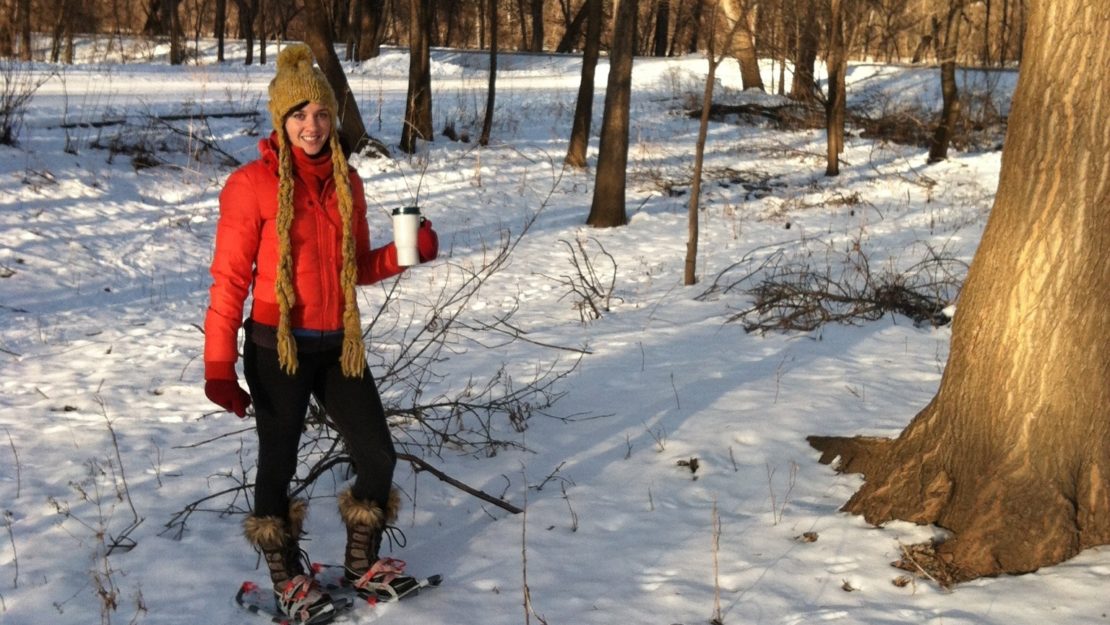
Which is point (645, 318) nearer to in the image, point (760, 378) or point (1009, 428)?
point (760, 378)

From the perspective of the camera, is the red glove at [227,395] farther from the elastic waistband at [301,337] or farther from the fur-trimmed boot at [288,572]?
the fur-trimmed boot at [288,572]

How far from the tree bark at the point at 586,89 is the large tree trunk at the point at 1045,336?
12.4 m

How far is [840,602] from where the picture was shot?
11.4 feet

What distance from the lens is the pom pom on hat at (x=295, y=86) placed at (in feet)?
10.4

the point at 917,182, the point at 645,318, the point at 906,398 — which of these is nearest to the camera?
the point at 906,398

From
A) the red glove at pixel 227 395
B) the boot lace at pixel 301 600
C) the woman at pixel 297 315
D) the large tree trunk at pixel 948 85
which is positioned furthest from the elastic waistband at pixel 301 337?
the large tree trunk at pixel 948 85

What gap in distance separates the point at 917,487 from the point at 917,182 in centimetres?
1456

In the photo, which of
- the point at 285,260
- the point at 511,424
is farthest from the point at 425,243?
the point at 511,424

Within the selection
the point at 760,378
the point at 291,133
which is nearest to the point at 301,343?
the point at 291,133

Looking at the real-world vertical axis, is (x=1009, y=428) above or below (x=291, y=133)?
below

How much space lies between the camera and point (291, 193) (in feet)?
10.4

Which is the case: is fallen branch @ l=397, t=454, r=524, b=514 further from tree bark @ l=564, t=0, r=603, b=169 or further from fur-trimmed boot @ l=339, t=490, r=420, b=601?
tree bark @ l=564, t=0, r=603, b=169

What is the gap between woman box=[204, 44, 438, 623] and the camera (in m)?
3.18

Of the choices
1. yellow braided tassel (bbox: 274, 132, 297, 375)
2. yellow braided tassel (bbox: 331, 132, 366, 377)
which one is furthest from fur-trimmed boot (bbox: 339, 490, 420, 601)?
yellow braided tassel (bbox: 274, 132, 297, 375)
